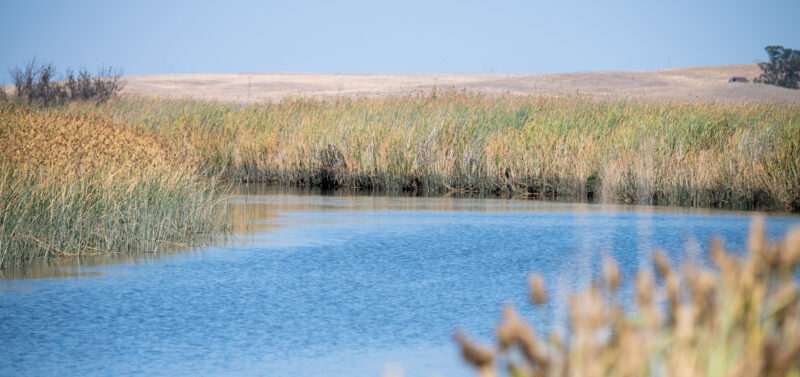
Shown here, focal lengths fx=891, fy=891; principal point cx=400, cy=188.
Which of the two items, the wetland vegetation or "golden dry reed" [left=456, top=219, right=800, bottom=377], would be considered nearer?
"golden dry reed" [left=456, top=219, right=800, bottom=377]

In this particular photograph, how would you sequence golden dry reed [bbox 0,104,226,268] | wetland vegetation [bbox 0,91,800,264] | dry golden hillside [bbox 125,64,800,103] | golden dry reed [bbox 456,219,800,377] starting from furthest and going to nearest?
dry golden hillside [bbox 125,64,800,103] < wetland vegetation [bbox 0,91,800,264] < golden dry reed [bbox 0,104,226,268] < golden dry reed [bbox 456,219,800,377]

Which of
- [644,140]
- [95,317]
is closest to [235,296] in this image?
[95,317]

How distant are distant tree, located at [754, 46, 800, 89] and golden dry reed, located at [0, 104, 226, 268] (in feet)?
235

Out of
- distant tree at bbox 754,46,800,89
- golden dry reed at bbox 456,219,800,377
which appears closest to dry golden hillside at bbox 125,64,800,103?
distant tree at bbox 754,46,800,89

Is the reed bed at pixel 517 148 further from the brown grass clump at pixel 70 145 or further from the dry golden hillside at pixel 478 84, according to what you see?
the dry golden hillside at pixel 478 84

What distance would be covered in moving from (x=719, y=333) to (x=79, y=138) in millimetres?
10785

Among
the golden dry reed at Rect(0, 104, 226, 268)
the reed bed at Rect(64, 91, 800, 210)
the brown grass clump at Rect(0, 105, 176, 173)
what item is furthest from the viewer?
the reed bed at Rect(64, 91, 800, 210)

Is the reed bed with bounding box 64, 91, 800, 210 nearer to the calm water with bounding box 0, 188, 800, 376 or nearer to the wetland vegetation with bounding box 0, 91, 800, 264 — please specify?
the wetland vegetation with bounding box 0, 91, 800, 264

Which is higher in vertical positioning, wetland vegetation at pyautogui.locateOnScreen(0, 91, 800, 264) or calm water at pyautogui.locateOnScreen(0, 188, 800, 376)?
wetland vegetation at pyautogui.locateOnScreen(0, 91, 800, 264)

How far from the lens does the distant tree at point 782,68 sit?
77188 mm

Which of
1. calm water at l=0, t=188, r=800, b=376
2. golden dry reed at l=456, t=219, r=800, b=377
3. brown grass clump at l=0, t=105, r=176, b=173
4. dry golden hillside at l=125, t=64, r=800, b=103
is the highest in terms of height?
dry golden hillside at l=125, t=64, r=800, b=103

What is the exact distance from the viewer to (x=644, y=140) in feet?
57.4

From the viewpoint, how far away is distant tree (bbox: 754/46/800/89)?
77.2 meters

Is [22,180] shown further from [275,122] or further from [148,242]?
[275,122]
